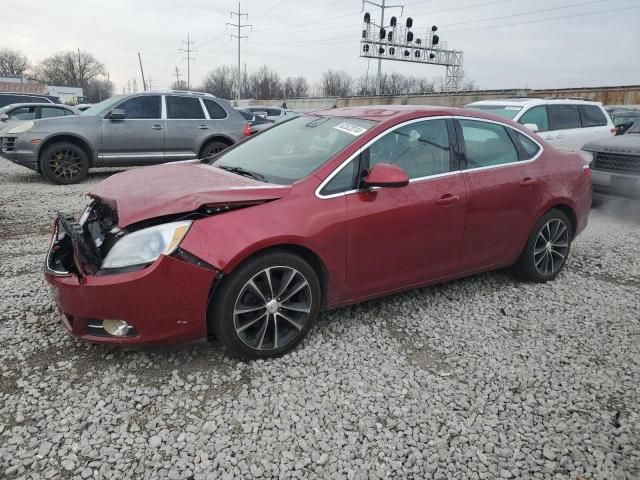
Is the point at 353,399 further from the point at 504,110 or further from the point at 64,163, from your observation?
the point at 64,163

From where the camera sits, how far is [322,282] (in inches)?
125

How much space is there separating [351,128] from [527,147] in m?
1.75

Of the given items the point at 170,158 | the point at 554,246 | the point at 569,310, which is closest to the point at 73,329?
the point at 569,310

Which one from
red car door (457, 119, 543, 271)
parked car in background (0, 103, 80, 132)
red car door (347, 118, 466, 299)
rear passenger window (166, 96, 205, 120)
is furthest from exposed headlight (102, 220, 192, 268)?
parked car in background (0, 103, 80, 132)

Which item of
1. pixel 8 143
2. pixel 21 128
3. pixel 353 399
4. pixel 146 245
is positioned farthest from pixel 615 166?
pixel 8 143

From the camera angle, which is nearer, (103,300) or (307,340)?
(103,300)

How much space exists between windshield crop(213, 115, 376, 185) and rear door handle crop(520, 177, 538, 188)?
1477 mm

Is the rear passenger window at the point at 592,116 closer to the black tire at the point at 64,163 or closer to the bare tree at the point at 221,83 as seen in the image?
the black tire at the point at 64,163

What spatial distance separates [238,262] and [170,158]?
7.41 metres

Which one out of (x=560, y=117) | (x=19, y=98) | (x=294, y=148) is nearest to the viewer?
(x=294, y=148)

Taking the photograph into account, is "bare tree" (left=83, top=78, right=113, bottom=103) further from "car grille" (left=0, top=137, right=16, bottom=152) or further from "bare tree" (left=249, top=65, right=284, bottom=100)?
"car grille" (left=0, top=137, right=16, bottom=152)

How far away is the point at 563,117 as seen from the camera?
8.73m

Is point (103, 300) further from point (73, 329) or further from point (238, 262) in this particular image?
point (238, 262)

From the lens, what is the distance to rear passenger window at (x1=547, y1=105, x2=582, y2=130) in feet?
28.2
